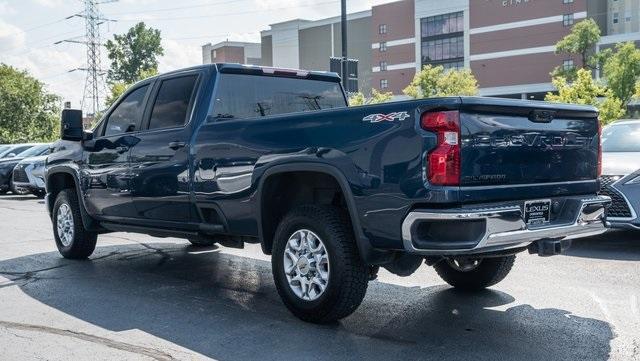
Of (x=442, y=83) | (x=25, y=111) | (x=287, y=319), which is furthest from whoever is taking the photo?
(x=442, y=83)

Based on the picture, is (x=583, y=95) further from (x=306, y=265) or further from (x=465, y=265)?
(x=306, y=265)

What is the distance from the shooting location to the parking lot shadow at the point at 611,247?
7.42 meters

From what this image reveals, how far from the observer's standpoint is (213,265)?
7395 mm

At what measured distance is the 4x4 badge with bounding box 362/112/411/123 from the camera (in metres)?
4.10

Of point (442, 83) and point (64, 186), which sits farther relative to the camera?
point (442, 83)

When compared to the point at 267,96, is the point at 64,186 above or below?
below

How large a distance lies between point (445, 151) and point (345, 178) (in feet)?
2.45

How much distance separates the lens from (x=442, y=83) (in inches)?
2534

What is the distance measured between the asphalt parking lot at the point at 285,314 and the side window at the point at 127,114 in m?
1.54

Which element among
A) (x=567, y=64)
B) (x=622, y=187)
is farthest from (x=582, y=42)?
(x=622, y=187)

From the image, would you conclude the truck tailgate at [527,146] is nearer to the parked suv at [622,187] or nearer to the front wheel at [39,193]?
the parked suv at [622,187]

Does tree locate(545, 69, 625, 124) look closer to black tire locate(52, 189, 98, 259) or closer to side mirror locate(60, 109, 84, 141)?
black tire locate(52, 189, 98, 259)

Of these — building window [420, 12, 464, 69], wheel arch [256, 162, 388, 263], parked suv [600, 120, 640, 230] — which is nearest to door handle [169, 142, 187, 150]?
wheel arch [256, 162, 388, 263]

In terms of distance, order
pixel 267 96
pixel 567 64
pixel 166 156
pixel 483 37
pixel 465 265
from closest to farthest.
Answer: pixel 465 265 → pixel 166 156 → pixel 267 96 → pixel 567 64 → pixel 483 37
